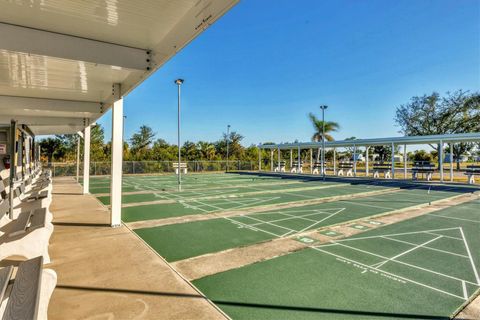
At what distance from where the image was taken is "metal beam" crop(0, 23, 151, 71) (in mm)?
4180

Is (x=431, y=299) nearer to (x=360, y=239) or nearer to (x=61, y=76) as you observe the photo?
(x=360, y=239)

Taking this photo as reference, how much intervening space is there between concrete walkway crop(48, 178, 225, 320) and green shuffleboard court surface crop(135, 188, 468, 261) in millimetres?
534

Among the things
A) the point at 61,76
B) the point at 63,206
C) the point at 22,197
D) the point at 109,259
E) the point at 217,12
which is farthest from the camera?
the point at 63,206

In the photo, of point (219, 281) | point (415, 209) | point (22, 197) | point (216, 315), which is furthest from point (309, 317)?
point (415, 209)

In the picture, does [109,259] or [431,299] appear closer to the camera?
[431,299]

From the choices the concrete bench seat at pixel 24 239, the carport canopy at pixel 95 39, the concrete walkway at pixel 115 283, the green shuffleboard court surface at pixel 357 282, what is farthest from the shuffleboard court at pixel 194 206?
the green shuffleboard court surface at pixel 357 282

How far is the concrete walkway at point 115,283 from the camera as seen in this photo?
3367mm

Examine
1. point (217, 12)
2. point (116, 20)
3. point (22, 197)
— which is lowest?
point (22, 197)

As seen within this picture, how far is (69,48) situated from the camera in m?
4.59

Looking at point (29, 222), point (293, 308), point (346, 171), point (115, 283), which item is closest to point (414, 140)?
point (346, 171)

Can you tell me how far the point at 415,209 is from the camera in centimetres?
1037

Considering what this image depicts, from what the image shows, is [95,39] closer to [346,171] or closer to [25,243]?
[25,243]

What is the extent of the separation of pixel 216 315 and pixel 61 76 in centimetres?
610

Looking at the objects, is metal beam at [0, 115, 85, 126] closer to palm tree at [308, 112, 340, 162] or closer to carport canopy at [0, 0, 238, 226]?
carport canopy at [0, 0, 238, 226]
